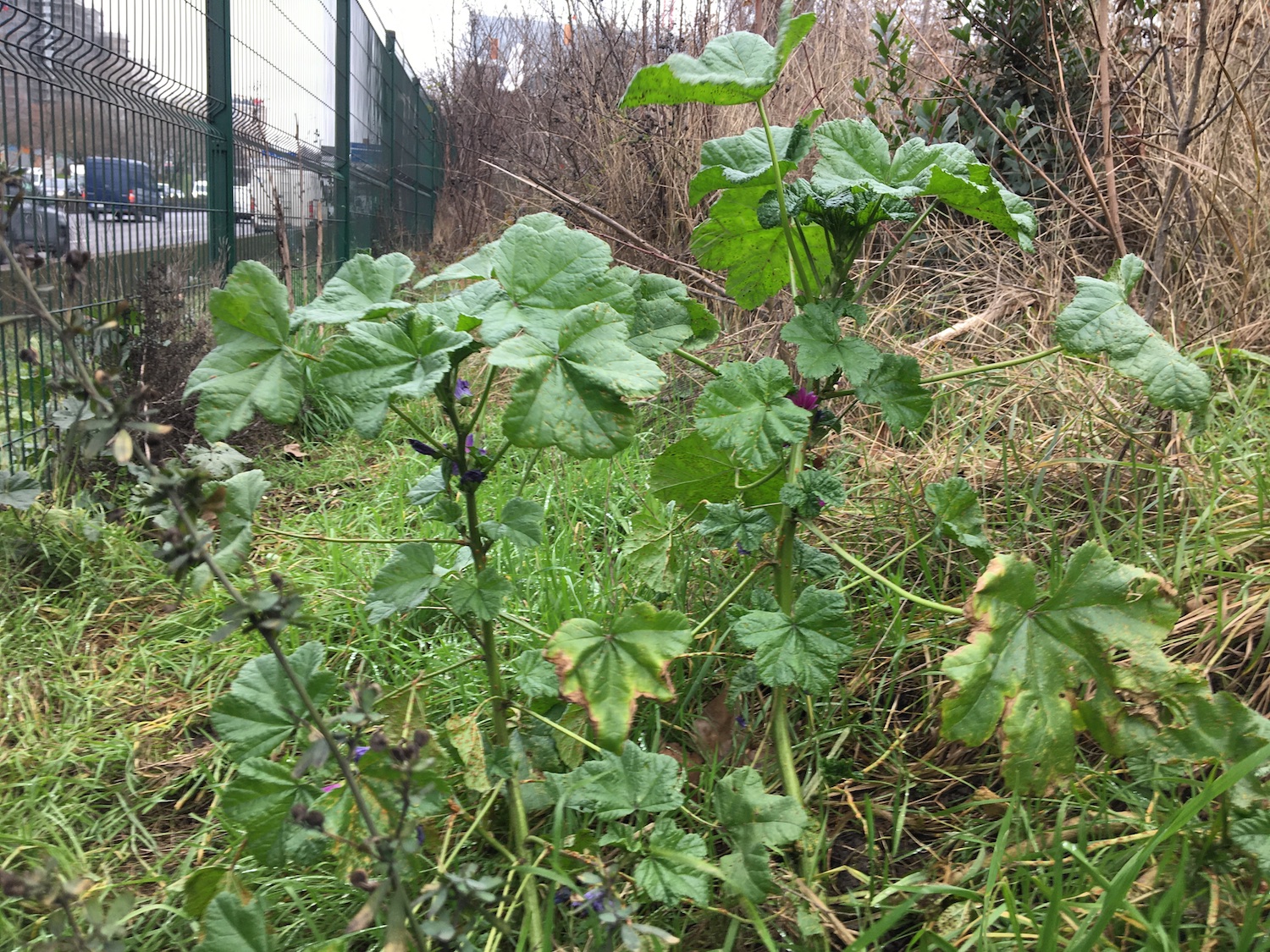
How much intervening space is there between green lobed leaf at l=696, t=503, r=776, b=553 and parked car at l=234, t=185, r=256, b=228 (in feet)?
13.6

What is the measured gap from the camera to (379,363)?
110cm

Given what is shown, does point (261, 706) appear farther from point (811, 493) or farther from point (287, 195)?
point (287, 195)

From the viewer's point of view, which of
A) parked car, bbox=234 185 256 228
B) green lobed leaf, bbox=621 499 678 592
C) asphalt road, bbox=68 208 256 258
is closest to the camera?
green lobed leaf, bbox=621 499 678 592

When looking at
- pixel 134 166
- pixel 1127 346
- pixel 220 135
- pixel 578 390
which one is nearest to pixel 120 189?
pixel 134 166

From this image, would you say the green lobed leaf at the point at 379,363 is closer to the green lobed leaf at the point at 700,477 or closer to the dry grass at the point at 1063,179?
the green lobed leaf at the point at 700,477

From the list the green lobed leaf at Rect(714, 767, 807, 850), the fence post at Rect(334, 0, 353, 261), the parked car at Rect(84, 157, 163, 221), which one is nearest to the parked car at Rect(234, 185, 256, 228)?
the parked car at Rect(84, 157, 163, 221)

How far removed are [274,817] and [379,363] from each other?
60 cm

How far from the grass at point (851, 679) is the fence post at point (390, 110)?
8.94 metres

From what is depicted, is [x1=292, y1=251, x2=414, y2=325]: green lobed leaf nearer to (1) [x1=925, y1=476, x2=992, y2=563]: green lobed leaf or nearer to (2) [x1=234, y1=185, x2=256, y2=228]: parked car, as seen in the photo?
(1) [x1=925, y1=476, x2=992, y2=563]: green lobed leaf

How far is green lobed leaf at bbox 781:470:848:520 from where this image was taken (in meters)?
1.32

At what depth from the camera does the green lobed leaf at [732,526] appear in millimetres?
1452

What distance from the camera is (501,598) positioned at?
123 cm

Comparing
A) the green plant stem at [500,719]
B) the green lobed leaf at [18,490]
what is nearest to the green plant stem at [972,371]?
the green plant stem at [500,719]

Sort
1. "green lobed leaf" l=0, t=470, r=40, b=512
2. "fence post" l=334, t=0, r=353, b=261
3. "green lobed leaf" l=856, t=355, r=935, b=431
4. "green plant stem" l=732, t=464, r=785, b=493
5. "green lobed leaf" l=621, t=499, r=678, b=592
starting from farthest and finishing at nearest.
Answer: "fence post" l=334, t=0, r=353, b=261 < "green lobed leaf" l=0, t=470, r=40, b=512 < "green lobed leaf" l=621, t=499, r=678, b=592 < "green plant stem" l=732, t=464, r=785, b=493 < "green lobed leaf" l=856, t=355, r=935, b=431
